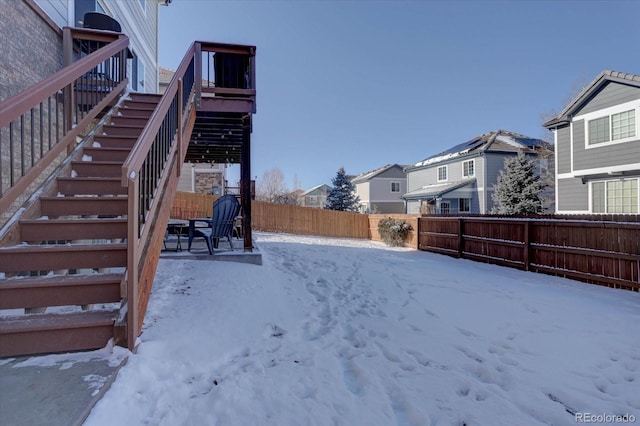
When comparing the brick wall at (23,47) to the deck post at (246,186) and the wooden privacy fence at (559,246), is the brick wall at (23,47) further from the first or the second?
the wooden privacy fence at (559,246)

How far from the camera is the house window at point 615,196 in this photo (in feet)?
31.6

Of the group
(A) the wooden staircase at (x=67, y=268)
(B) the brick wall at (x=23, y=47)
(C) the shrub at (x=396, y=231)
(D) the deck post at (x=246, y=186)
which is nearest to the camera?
(A) the wooden staircase at (x=67, y=268)

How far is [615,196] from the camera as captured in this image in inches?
395

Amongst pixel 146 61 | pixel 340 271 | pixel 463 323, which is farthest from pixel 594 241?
pixel 146 61

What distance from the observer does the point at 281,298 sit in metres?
3.97

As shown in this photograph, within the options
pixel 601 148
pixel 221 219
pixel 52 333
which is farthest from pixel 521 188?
pixel 52 333

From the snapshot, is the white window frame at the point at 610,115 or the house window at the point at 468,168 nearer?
the white window frame at the point at 610,115

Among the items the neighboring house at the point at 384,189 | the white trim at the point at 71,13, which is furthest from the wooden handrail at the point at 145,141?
the neighboring house at the point at 384,189

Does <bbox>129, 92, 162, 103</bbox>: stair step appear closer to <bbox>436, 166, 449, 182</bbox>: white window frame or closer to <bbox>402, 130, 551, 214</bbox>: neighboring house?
<bbox>402, 130, 551, 214</bbox>: neighboring house

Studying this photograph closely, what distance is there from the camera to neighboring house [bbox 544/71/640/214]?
948cm

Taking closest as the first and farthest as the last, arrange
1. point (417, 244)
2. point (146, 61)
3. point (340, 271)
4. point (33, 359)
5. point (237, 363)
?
1. point (33, 359)
2. point (237, 363)
3. point (340, 271)
4. point (146, 61)
5. point (417, 244)

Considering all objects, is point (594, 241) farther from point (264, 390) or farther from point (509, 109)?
point (509, 109)

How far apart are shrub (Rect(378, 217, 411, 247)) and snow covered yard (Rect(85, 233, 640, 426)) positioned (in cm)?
651

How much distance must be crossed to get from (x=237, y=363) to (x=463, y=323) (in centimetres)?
258
